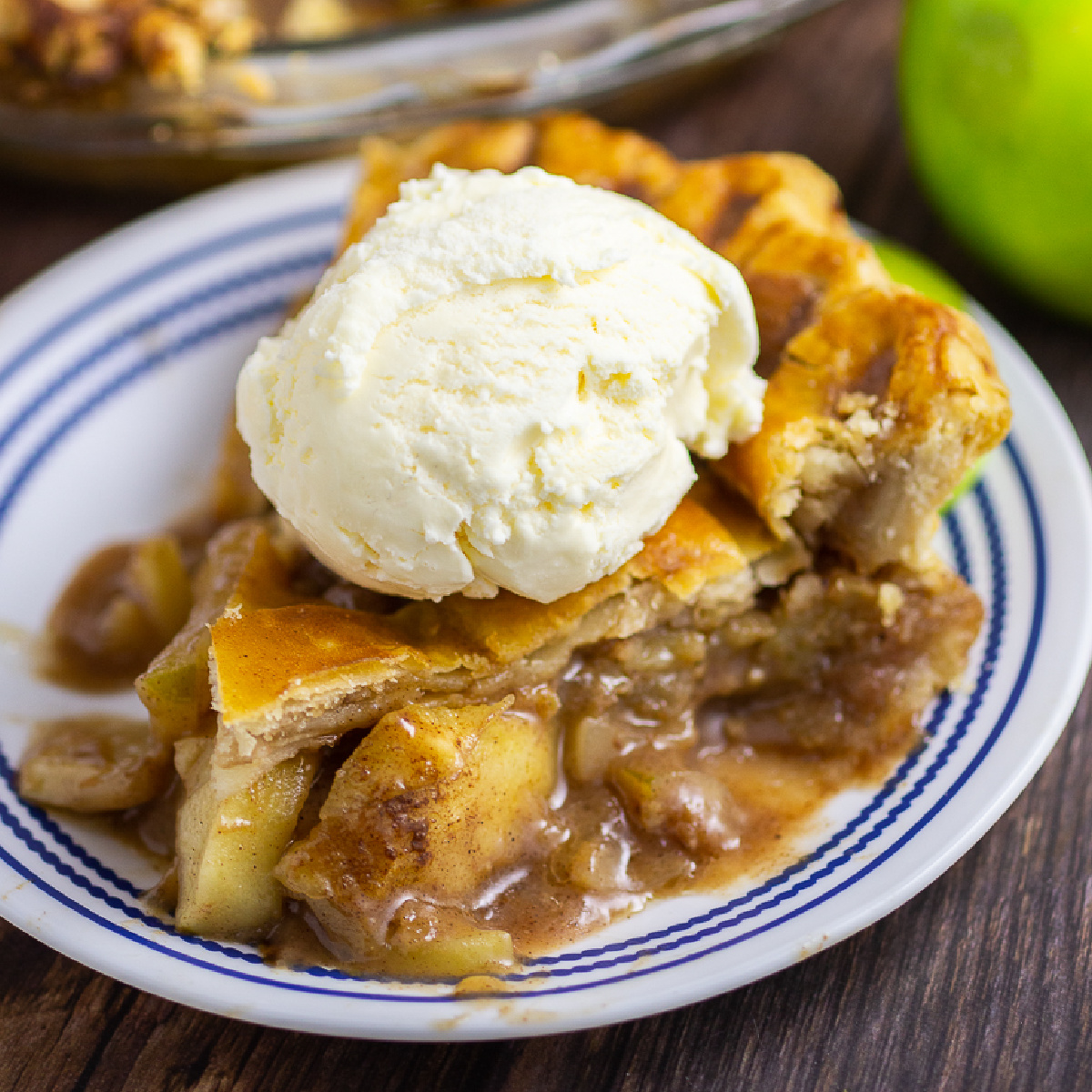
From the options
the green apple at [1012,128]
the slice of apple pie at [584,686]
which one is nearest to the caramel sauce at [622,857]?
the slice of apple pie at [584,686]

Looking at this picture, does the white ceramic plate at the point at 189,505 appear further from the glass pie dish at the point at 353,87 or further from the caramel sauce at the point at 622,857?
the glass pie dish at the point at 353,87

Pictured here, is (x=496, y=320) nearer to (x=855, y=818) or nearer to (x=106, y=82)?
(x=855, y=818)

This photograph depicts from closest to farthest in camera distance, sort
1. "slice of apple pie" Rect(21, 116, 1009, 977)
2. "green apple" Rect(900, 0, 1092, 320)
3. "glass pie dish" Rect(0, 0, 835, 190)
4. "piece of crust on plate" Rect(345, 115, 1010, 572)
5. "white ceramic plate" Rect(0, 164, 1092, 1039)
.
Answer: "white ceramic plate" Rect(0, 164, 1092, 1039)
"slice of apple pie" Rect(21, 116, 1009, 977)
"piece of crust on plate" Rect(345, 115, 1010, 572)
"green apple" Rect(900, 0, 1092, 320)
"glass pie dish" Rect(0, 0, 835, 190)

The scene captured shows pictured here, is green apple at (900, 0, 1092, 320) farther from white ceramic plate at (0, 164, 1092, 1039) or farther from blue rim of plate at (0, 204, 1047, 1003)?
blue rim of plate at (0, 204, 1047, 1003)

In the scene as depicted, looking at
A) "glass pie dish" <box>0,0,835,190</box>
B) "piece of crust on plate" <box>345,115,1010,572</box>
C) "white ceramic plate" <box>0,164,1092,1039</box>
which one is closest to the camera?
"white ceramic plate" <box>0,164,1092,1039</box>

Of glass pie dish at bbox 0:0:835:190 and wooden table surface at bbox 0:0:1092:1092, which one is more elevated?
glass pie dish at bbox 0:0:835:190

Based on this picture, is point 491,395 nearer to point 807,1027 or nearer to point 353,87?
point 807,1027

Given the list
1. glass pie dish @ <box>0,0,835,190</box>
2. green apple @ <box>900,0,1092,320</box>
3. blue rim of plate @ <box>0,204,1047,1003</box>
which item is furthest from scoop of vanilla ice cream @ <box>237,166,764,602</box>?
glass pie dish @ <box>0,0,835,190</box>

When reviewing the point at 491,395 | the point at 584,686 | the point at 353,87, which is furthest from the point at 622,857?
the point at 353,87
